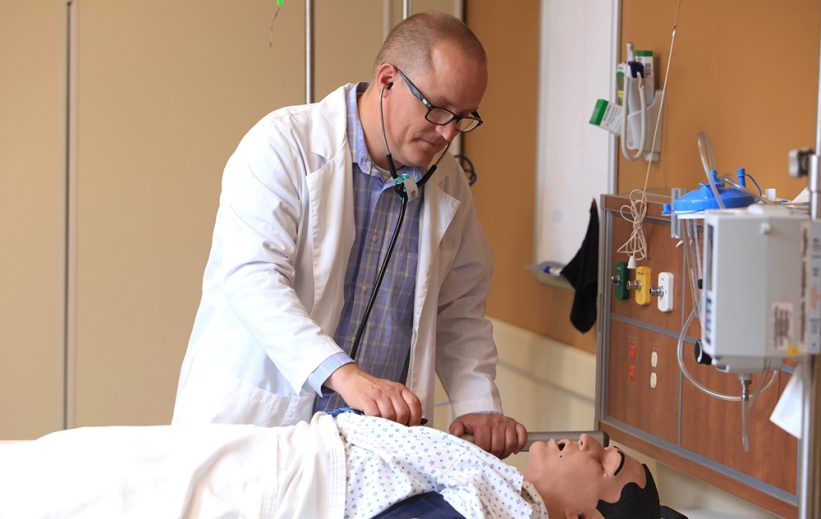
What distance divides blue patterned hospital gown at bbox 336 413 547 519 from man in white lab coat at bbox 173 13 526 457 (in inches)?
5.3

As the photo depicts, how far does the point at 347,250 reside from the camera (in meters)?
1.92

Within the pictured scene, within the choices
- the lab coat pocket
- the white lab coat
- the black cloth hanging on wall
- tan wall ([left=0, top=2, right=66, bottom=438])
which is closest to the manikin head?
the white lab coat

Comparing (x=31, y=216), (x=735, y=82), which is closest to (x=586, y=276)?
(x=735, y=82)

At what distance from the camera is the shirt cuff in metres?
1.60

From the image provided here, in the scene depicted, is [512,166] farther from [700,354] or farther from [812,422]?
[812,422]

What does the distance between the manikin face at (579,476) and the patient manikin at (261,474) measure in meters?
0.03

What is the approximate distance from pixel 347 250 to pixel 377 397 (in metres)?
0.47

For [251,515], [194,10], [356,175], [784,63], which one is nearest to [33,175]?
[194,10]

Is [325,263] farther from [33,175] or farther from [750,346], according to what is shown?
[33,175]

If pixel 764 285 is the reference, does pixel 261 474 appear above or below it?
below

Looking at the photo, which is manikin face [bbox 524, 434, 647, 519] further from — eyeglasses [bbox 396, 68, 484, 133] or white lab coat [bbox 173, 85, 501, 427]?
eyeglasses [bbox 396, 68, 484, 133]

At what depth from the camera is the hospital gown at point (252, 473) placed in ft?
4.50

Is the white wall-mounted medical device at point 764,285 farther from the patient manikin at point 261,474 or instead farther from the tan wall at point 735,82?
the tan wall at point 735,82

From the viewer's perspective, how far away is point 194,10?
3289 millimetres
